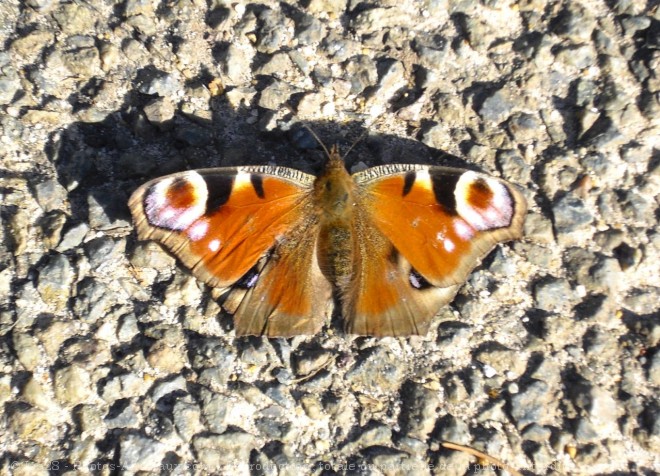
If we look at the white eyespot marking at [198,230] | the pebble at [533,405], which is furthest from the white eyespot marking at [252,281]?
the pebble at [533,405]

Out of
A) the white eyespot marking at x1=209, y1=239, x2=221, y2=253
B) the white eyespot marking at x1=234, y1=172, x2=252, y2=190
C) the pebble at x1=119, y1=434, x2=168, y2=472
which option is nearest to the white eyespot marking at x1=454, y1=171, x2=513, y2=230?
the white eyespot marking at x1=234, y1=172, x2=252, y2=190

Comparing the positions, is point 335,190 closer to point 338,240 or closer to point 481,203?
point 338,240

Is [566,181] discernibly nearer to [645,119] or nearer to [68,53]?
[645,119]

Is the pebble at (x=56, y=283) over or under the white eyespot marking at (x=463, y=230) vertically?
under

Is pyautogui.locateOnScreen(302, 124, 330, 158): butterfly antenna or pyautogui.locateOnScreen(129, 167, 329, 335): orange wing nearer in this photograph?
pyautogui.locateOnScreen(129, 167, 329, 335): orange wing

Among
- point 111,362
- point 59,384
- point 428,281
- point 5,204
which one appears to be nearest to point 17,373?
point 59,384

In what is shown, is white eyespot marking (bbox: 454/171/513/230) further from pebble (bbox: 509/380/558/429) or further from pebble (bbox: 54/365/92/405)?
pebble (bbox: 54/365/92/405)

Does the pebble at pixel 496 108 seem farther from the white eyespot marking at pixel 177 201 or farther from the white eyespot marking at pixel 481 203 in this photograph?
the white eyespot marking at pixel 177 201

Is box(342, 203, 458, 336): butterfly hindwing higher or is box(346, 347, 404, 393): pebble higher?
box(342, 203, 458, 336): butterfly hindwing
